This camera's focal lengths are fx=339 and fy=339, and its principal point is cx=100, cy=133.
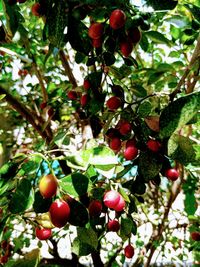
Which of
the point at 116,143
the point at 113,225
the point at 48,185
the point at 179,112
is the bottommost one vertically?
the point at 113,225

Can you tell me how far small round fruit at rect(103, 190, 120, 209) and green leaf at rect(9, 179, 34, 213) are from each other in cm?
28

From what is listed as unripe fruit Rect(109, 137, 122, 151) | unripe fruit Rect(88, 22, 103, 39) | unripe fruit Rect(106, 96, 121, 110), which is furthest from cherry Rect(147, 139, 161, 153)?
unripe fruit Rect(88, 22, 103, 39)

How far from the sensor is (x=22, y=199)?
2.87ft

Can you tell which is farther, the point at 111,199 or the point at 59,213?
the point at 111,199

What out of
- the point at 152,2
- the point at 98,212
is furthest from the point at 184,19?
Answer: the point at 98,212

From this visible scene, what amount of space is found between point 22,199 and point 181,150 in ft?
1.75

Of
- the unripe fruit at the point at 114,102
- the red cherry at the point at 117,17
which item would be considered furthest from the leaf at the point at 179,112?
the unripe fruit at the point at 114,102

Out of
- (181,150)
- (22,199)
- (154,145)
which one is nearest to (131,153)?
(154,145)

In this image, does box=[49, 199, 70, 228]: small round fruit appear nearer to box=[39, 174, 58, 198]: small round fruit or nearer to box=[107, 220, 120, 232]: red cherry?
box=[39, 174, 58, 198]: small round fruit

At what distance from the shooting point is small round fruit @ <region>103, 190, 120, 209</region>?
1.06 meters

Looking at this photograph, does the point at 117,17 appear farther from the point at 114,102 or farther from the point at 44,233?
the point at 44,233

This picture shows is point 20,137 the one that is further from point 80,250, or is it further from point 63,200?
point 63,200

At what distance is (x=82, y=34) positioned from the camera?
3.96 ft

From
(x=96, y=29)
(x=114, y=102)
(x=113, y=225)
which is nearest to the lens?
(x=96, y=29)
